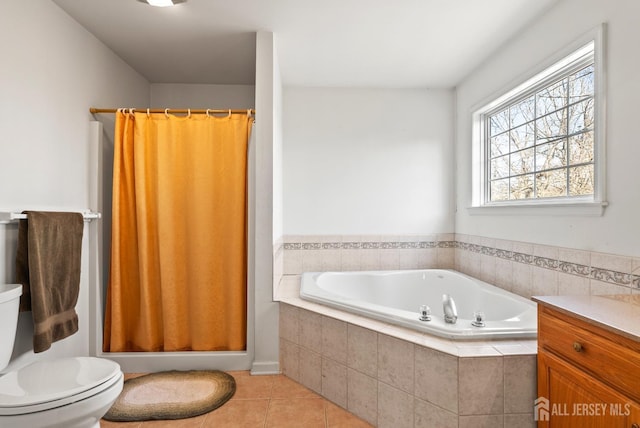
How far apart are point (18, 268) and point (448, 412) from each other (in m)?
2.12

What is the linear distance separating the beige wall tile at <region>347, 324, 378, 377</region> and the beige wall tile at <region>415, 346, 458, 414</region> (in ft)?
0.80

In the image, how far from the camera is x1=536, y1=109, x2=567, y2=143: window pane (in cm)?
202

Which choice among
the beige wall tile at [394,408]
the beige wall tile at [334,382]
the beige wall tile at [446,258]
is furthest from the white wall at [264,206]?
the beige wall tile at [446,258]

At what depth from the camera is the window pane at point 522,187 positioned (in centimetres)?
233

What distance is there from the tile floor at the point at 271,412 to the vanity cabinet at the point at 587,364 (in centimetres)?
89

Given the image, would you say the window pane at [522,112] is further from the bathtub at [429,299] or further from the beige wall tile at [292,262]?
the beige wall tile at [292,262]

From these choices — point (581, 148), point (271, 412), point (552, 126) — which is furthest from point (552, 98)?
point (271, 412)

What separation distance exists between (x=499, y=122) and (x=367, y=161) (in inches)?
44.3

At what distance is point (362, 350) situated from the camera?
1794 mm

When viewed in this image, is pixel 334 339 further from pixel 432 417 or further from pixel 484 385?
pixel 484 385

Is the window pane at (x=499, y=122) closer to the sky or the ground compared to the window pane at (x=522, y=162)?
closer to the sky

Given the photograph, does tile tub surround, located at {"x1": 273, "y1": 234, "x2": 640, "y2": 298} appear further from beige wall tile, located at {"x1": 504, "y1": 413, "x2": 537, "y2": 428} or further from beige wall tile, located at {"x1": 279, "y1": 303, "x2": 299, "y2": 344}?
beige wall tile, located at {"x1": 504, "y1": 413, "x2": 537, "y2": 428}

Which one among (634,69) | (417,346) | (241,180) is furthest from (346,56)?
(417,346)

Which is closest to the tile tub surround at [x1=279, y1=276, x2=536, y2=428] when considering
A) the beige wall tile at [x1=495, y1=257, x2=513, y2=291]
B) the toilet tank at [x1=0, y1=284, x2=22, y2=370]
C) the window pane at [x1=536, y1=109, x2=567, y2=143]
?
the beige wall tile at [x1=495, y1=257, x2=513, y2=291]
